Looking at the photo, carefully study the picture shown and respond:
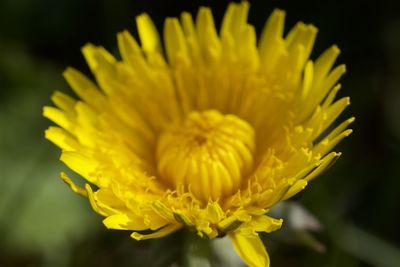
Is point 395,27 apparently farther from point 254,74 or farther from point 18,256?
point 18,256

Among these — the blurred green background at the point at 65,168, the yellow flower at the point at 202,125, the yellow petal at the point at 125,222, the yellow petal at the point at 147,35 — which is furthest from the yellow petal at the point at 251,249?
the yellow petal at the point at 147,35

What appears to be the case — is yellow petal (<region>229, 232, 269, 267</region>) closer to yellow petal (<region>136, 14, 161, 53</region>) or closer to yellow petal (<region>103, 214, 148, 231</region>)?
yellow petal (<region>103, 214, 148, 231</region>)

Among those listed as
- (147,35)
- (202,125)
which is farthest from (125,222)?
(147,35)

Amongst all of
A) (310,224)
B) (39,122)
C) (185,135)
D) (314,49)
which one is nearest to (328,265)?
(310,224)

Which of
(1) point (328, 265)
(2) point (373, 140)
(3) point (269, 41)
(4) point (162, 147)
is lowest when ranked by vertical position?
(1) point (328, 265)

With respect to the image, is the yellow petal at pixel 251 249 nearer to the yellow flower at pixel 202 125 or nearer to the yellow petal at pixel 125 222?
the yellow flower at pixel 202 125

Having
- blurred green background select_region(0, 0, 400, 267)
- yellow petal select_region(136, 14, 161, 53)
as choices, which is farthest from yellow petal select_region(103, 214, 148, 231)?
yellow petal select_region(136, 14, 161, 53)

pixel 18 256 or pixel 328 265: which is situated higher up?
pixel 18 256

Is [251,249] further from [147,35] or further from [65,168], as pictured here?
[65,168]
